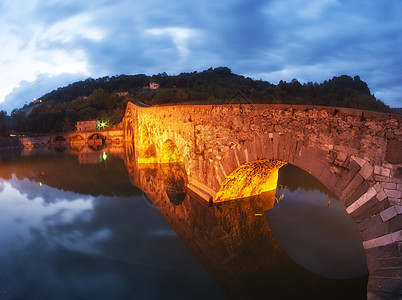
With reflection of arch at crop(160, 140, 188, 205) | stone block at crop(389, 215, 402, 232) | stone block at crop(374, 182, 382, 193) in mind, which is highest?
stone block at crop(374, 182, 382, 193)

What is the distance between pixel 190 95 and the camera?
3731cm

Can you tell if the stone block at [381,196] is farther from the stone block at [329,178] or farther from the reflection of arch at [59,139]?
the reflection of arch at [59,139]

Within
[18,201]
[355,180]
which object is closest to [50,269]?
[355,180]

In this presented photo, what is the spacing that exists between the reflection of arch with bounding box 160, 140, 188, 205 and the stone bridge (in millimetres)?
1675

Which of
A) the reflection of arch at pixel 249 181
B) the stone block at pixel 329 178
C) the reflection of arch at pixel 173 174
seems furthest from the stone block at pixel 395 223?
the reflection of arch at pixel 173 174

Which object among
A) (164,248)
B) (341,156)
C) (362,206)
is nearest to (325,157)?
(341,156)

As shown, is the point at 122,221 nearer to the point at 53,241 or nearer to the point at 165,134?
the point at 53,241

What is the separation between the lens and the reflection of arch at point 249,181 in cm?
745

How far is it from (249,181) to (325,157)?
408 centimetres

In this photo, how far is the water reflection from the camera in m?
4.96

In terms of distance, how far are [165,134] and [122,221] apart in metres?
5.28

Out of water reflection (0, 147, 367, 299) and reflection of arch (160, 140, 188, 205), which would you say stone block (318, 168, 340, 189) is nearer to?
water reflection (0, 147, 367, 299)

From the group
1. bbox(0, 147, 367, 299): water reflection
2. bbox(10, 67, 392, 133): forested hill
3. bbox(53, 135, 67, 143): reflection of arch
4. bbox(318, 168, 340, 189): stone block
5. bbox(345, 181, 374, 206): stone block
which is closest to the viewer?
bbox(345, 181, 374, 206): stone block

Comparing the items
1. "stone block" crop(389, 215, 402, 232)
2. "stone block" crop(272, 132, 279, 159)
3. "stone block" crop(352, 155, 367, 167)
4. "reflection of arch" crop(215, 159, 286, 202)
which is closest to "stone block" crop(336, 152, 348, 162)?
"stone block" crop(352, 155, 367, 167)
